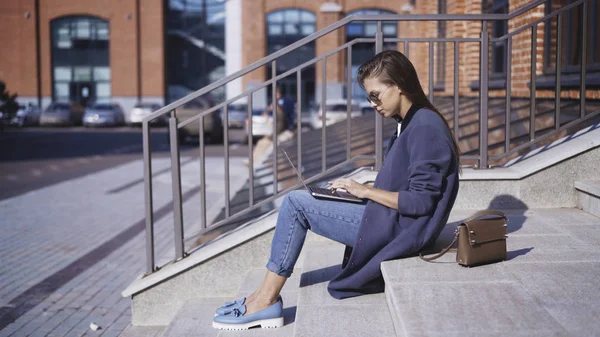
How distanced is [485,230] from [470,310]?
2.15 feet

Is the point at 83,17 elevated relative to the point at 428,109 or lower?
elevated

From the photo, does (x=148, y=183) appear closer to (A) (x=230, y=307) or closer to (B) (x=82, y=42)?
(A) (x=230, y=307)

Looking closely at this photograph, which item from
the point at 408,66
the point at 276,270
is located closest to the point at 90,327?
the point at 276,270

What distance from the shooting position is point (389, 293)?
3.20m

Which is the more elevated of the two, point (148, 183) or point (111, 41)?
point (111, 41)

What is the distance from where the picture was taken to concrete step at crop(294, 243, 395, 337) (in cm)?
317

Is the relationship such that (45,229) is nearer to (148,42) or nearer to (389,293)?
(389,293)

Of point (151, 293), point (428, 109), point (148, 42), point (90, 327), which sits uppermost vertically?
point (148, 42)

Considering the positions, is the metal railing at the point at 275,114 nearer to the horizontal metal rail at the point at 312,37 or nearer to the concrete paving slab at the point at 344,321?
the horizontal metal rail at the point at 312,37

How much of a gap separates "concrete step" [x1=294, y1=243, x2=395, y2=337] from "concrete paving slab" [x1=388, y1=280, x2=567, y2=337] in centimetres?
21

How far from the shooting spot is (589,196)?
4.76m

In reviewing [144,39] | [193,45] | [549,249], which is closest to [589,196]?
[549,249]

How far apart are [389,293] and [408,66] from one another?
3.51 ft

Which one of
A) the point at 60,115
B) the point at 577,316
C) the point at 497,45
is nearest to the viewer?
the point at 577,316
